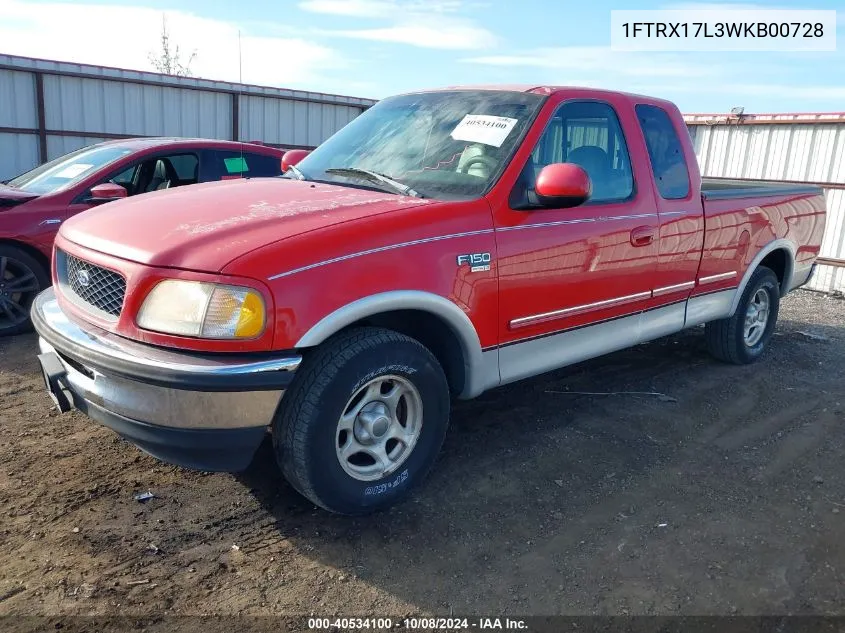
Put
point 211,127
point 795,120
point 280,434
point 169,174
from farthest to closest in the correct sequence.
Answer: point 211,127 → point 795,120 → point 169,174 → point 280,434

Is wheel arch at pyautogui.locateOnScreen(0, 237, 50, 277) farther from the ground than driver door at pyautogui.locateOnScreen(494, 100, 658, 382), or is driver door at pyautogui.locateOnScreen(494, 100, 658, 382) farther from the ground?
driver door at pyautogui.locateOnScreen(494, 100, 658, 382)

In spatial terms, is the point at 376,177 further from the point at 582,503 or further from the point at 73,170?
the point at 73,170

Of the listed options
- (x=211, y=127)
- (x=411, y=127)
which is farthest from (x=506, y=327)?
(x=211, y=127)

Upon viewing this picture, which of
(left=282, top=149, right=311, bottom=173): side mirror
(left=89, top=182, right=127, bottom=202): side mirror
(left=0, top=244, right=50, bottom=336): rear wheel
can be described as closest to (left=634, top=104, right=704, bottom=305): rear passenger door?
(left=282, top=149, right=311, bottom=173): side mirror

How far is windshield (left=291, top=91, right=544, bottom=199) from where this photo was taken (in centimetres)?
361

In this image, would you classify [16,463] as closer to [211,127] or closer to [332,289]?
[332,289]

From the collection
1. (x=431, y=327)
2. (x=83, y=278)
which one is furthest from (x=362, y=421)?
(x=83, y=278)

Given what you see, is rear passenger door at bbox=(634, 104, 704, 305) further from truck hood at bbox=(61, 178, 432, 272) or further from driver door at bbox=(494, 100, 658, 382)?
truck hood at bbox=(61, 178, 432, 272)

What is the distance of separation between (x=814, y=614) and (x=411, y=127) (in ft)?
9.95

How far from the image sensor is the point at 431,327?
134 inches

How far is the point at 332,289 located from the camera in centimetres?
283

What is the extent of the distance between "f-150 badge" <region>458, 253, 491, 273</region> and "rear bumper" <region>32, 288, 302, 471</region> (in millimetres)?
940

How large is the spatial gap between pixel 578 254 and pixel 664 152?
1305 mm

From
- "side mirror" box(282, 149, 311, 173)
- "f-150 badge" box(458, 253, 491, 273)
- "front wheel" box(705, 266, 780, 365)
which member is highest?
"side mirror" box(282, 149, 311, 173)
